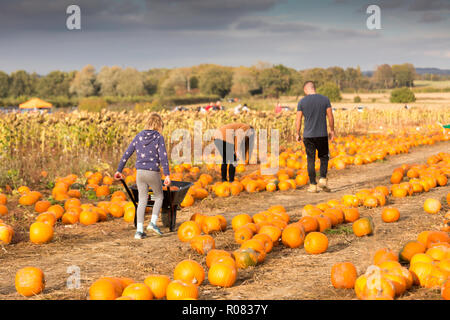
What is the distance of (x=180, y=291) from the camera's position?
3.65 metres

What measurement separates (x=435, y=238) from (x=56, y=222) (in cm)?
545

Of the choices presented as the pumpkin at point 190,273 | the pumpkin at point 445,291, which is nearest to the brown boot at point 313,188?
the pumpkin at point 190,273

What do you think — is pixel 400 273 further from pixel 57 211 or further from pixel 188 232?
pixel 57 211

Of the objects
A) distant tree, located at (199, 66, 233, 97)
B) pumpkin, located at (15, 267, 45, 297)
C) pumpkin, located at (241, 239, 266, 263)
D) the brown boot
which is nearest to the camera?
pumpkin, located at (15, 267, 45, 297)

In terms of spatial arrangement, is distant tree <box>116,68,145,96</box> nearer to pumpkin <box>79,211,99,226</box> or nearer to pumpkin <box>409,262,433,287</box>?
pumpkin <box>79,211,99,226</box>

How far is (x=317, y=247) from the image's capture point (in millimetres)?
5270

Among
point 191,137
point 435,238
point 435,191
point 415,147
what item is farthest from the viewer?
point 415,147

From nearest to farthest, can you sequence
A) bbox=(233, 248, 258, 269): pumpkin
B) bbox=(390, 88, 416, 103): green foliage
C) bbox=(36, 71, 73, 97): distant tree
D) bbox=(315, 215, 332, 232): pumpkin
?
bbox=(233, 248, 258, 269): pumpkin, bbox=(315, 215, 332, 232): pumpkin, bbox=(390, 88, 416, 103): green foliage, bbox=(36, 71, 73, 97): distant tree

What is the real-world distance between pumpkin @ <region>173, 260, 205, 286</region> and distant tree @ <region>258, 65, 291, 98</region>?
235 ft

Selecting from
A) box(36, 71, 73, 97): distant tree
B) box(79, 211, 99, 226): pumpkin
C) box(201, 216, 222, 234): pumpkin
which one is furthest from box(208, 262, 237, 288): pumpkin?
box(36, 71, 73, 97): distant tree

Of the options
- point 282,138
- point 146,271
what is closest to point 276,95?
point 282,138

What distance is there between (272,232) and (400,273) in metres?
2.05

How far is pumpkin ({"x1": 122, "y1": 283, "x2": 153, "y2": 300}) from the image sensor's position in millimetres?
3553
